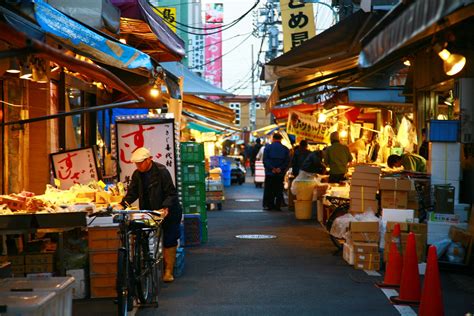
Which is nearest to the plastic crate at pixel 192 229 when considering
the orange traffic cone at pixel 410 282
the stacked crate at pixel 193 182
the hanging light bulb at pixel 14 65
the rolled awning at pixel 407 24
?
the stacked crate at pixel 193 182

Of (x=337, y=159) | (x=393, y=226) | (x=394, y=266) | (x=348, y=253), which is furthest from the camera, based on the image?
(x=337, y=159)

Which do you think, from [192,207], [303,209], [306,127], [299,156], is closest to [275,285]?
[192,207]

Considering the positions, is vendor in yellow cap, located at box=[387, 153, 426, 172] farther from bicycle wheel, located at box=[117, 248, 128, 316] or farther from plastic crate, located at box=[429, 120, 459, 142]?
bicycle wheel, located at box=[117, 248, 128, 316]

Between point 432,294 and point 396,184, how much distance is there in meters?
5.05

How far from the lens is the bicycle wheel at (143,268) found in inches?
349

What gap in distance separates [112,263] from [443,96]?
417 inches

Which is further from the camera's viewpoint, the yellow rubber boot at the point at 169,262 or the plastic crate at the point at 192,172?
the plastic crate at the point at 192,172

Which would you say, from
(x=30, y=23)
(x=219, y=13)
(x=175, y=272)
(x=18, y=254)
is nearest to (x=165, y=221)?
(x=175, y=272)

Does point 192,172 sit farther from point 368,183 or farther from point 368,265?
point 368,265

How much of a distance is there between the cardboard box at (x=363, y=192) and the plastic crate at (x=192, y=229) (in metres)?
3.26

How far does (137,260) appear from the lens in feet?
29.5

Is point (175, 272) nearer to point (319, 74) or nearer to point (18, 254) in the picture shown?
point (18, 254)

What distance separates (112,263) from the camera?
32.0ft

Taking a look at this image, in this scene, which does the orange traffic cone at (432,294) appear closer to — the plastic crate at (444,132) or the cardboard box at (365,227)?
the cardboard box at (365,227)
